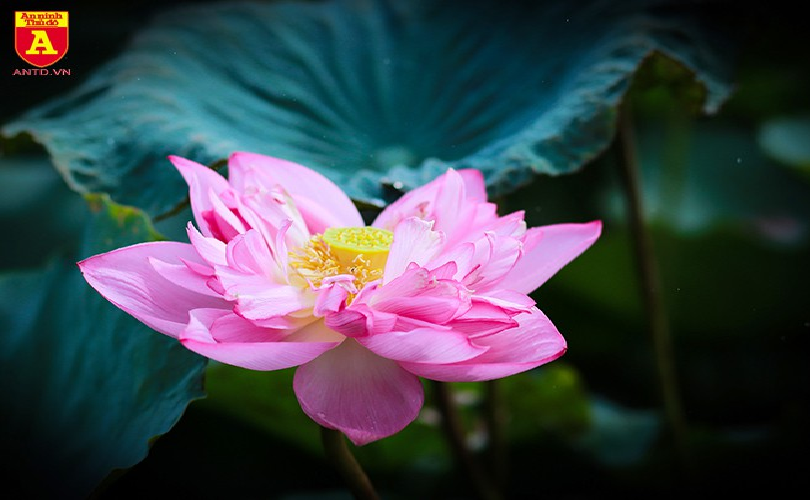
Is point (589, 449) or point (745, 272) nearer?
point (589, 449)

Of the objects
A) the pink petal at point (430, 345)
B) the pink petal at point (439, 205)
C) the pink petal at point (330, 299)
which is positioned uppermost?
the pink petal at point (439, 205)

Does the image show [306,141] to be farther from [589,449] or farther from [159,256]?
[589,449]

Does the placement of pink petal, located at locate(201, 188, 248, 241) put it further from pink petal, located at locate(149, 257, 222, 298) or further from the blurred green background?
the blurred green background

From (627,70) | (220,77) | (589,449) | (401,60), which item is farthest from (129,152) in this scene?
(589,449)

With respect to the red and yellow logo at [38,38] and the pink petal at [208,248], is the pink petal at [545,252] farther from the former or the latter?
the red and yellow logo at [38,38]

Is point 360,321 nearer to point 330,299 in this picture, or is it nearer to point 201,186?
point 330,299

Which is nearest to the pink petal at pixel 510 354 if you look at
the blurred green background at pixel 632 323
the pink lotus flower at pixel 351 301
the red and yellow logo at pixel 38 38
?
the pink lotus flower at pixel 351 301

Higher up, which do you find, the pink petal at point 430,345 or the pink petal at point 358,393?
the pink petal at point 430,345
